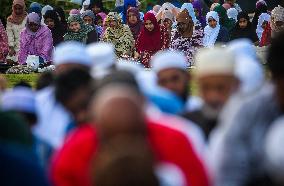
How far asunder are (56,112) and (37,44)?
13894 mm

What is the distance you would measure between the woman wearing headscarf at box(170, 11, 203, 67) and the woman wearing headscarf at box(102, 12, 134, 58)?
84 cm

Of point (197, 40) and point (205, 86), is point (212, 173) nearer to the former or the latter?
point (205, 86)

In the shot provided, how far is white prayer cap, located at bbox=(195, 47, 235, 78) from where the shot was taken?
198 inches

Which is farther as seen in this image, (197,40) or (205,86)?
(197,40)

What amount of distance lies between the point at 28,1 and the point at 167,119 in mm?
22298

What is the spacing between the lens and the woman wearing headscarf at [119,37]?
60.9ft

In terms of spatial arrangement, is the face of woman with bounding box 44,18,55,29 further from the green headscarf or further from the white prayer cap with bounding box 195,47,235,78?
the white prayer cap with bounding box 195,47,235,78

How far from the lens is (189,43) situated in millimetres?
18578

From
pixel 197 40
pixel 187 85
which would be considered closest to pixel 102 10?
pixel 197 40

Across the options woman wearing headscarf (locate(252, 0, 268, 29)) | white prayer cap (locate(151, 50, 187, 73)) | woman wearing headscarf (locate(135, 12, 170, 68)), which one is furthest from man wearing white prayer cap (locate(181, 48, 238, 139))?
woman wearing headscarf (locate(252, 0, 268, 29))

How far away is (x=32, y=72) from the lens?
60.2ft

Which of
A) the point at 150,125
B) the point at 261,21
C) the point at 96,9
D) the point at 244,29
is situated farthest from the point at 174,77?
the point at 96,9

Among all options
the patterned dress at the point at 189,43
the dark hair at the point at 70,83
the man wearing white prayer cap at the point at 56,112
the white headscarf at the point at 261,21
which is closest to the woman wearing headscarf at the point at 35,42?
the patterned dress at the point at 189,43

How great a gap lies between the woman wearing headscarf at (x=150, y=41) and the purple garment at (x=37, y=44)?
1.88 m
